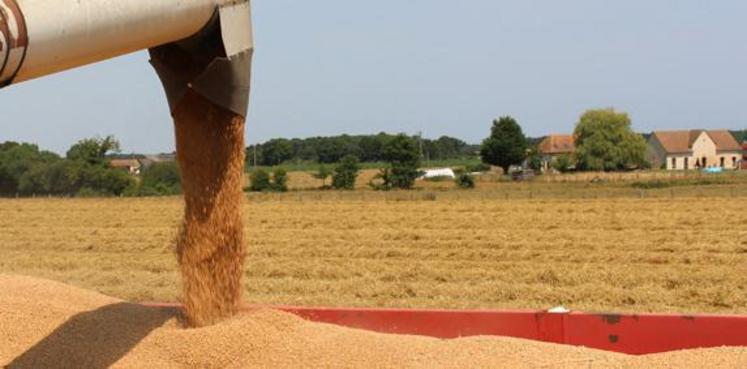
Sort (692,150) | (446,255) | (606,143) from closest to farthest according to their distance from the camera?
1. (446,255)
2. (606,143)
3. (692,150)

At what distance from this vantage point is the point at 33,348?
12.8 ft

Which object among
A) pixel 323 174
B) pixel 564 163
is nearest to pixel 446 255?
pixel 323 174

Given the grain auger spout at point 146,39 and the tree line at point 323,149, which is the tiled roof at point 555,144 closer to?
the tree line at point 323,149

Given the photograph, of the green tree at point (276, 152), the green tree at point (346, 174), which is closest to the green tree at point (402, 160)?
the green tree at point (346, 174)

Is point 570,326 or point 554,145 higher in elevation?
point 554,145

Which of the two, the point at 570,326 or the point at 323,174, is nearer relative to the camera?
the point at 570,326

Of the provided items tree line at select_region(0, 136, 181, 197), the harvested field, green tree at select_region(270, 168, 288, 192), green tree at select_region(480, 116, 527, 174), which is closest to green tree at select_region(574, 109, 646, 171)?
green tree at select_region(480, 116, 527, 174)

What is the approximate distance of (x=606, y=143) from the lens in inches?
2462

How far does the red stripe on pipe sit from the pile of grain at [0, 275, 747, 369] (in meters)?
0.16

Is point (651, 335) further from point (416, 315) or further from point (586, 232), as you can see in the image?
point (586, 232)

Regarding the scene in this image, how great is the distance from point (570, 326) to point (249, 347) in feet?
4.47

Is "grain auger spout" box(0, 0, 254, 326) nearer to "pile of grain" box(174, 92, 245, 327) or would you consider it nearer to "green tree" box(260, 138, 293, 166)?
"pile of grain" box(174, 92, 245, 327)

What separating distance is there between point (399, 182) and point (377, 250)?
32141mm

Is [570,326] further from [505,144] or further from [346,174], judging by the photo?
[505,144]
